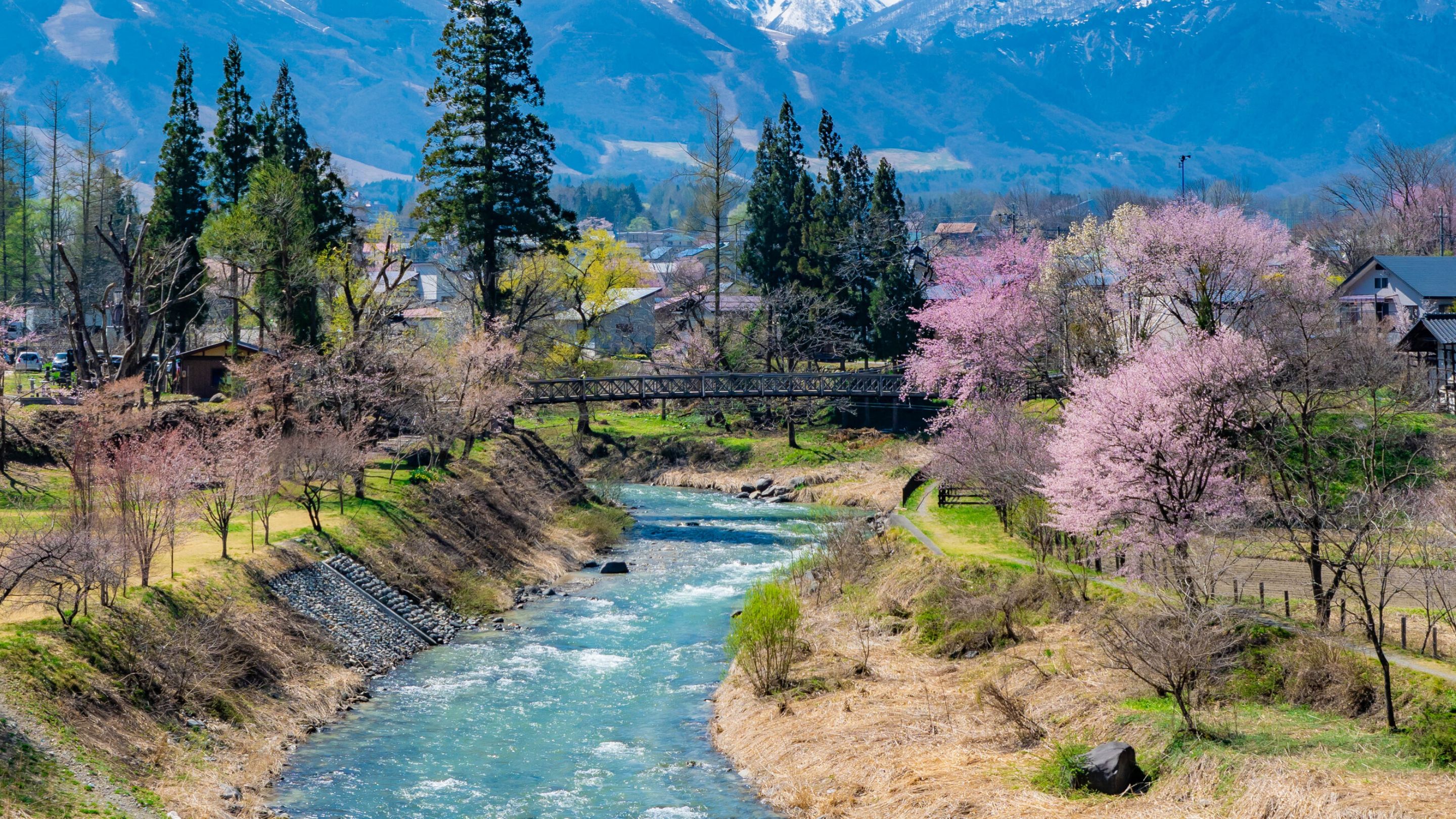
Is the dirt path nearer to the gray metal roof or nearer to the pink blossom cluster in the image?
the pink blossom cluster

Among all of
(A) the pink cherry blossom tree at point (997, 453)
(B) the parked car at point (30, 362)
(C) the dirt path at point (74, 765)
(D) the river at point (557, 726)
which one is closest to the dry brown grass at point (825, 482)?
(A) the pink cherry blossom tree at point (997, 453)

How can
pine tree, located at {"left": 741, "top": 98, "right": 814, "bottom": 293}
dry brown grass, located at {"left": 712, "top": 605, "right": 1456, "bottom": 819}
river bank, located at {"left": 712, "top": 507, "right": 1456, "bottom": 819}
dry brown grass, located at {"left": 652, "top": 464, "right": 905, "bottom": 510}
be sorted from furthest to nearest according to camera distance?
1. pine tree, located at {"left": 741, "top": 98, "right": 814, "bottom": 293}
2. dry brown grass, located at {"left": 652, "top": 464, "right": 905, "bottom": 510}
3. river bank, located at {"left": 712, "top": 507, "right": 1456, "bottom": 819}
4. dry brown grass, located at {"left": 712, "top": 605, "right": 1456, "bottom": 819}

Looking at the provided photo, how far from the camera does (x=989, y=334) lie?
53844 mm

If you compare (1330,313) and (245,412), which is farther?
(1330,313)

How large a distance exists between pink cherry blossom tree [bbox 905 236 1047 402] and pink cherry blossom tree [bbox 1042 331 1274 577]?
17.9 metres

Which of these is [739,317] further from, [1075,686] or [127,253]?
[1075,686]

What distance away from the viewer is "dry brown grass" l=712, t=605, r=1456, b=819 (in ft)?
61.9

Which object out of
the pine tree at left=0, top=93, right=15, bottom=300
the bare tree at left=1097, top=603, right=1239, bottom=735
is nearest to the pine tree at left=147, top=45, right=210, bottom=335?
the pine tree at left=0, top=93, right=15, bottom=300

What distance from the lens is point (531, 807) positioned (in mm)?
22844

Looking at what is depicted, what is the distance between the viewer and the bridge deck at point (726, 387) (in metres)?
61.0

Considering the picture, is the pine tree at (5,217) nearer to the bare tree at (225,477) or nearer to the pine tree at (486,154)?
the pine tree at (486,154)

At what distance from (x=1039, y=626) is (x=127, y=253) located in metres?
30.9

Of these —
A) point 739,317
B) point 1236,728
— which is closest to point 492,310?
point 739,317

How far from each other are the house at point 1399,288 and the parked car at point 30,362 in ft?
233
